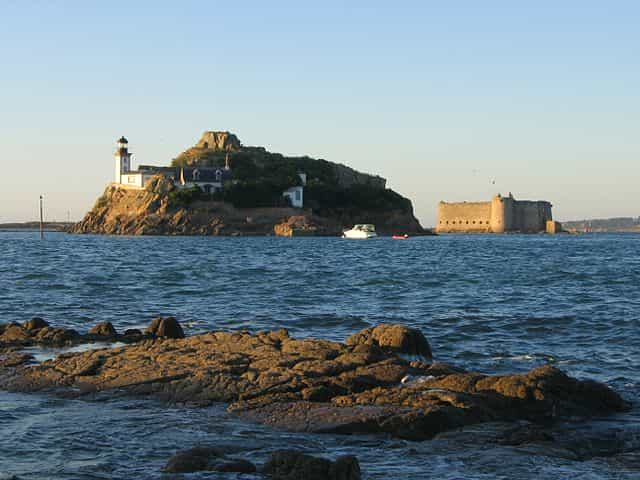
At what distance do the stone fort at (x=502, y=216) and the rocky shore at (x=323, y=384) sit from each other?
175 meters

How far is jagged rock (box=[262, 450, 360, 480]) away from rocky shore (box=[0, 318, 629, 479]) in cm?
4

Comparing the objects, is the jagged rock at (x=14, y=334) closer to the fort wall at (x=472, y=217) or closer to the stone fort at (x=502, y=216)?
the stone fort at (x=502, y=216)

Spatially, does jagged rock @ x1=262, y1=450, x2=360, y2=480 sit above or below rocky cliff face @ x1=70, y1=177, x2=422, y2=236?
below

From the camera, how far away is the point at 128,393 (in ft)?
44.0

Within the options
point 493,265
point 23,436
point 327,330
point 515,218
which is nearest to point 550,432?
point 23,436

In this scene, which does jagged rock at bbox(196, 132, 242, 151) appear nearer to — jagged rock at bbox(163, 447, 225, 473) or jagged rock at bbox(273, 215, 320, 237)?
jagged rock at bbox(273, 215, 320, 237)

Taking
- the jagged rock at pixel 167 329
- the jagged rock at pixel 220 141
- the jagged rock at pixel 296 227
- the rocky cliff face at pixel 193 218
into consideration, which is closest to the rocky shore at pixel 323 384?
the jagged rock at pixel 167 329

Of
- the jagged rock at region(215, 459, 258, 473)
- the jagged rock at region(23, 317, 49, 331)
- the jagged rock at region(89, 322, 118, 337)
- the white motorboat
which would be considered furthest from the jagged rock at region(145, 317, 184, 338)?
the white motorboat

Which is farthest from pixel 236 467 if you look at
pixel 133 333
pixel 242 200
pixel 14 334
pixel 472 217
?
pixel 472 217

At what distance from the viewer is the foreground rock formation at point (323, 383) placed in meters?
11.3

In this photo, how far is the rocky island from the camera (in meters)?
128

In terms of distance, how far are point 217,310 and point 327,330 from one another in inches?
223

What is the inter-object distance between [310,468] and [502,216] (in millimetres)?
185332

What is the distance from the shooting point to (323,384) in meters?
12.9
